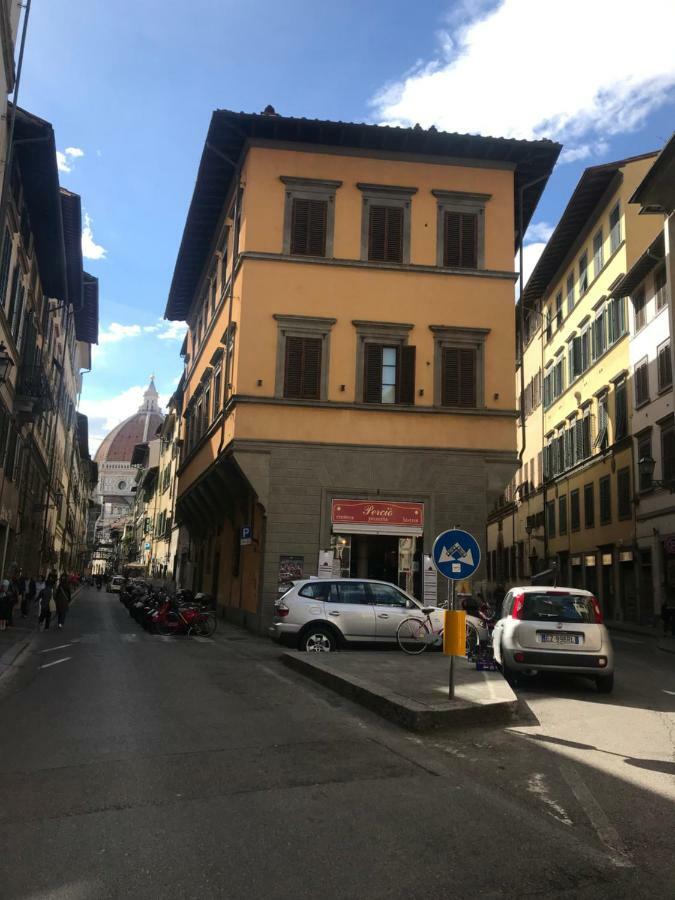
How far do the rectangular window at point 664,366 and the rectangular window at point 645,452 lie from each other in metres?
2.22

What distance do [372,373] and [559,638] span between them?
12289mm

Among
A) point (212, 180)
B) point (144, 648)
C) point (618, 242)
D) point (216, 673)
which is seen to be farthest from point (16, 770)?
point (618, 242)

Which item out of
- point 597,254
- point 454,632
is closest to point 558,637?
point 454,632

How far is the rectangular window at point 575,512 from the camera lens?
40.0 metres

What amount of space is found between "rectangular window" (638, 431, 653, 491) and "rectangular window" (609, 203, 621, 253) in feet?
30.6

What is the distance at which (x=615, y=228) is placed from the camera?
1395 inches

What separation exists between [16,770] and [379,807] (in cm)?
323

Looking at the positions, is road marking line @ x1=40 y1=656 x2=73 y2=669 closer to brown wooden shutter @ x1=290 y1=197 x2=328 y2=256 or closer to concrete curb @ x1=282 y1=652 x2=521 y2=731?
concrete curb @ x1=282 y1=652 x2=521 y2=731

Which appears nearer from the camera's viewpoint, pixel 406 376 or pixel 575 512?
pixel 406 376

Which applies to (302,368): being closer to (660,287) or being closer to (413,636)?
(413,636)

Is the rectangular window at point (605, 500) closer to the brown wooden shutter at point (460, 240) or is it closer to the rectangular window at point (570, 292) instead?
the rectangular window at point (570, 292)

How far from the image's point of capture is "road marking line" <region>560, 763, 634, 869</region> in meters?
4.80

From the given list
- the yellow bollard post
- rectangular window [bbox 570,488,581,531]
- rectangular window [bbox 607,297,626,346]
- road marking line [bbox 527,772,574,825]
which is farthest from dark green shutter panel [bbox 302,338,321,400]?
rectangular window [bbox 570,488,581,531]

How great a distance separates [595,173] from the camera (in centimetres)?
3534
